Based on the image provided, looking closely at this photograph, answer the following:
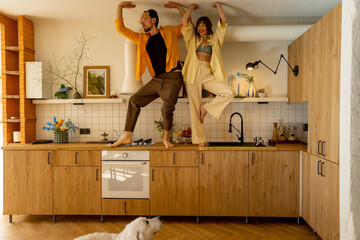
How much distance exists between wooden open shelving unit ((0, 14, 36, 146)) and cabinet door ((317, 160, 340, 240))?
3620 millimetres

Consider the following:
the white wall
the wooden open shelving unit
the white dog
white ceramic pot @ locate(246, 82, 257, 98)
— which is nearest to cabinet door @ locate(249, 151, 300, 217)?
white ceramic pot @ locate(246, 82, 257, 98)

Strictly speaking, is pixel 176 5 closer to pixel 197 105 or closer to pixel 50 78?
pixel 197 105

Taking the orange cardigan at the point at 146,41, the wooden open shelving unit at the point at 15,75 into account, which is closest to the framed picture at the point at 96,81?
the orange cardigan at the point at 146,41

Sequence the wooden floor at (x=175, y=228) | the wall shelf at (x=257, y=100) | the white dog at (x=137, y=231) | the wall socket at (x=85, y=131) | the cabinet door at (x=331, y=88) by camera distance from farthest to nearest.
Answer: the wall socket at (x=85, y=131) → the wall shelf at (x=257, y=100) → the wooden floor at (x=175, y=228) → the cabinet door at (x=331, y=88) → the white dog at (x=137, y=231)

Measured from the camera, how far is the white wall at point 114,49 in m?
3.64

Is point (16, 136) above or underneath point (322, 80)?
underneath

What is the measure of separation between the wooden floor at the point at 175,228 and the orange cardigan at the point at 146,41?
1.83m

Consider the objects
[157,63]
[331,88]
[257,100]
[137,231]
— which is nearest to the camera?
[137,231]

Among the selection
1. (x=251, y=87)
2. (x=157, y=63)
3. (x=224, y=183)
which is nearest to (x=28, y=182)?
(x=157, y=63)

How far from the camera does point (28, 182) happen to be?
10.5 feet

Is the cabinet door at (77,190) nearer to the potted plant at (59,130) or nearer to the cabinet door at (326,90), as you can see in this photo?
the potted plant at (59,130)

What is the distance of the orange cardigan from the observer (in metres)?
3.16

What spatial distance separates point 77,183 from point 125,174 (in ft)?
1.95

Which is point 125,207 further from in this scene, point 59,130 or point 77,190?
point 59,130
